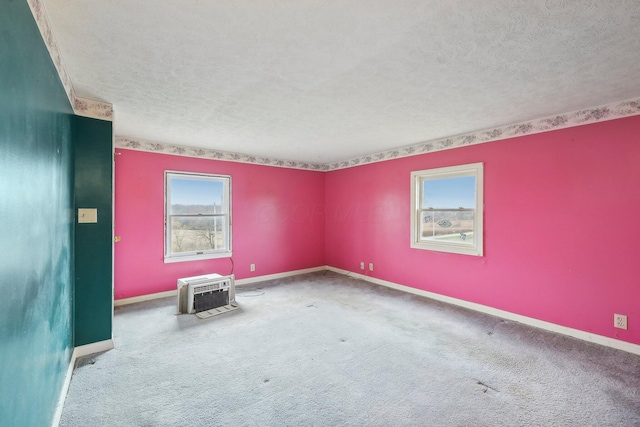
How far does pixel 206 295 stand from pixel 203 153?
2237 mm

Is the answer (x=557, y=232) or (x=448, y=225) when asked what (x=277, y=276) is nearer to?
(x=448, y=225)

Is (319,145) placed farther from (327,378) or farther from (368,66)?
(327,378)

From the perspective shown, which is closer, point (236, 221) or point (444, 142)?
point (444, 142)

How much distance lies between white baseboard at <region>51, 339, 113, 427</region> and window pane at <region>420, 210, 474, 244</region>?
4.10 m

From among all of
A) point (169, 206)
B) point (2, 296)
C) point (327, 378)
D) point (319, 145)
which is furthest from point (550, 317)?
point (169, 206)

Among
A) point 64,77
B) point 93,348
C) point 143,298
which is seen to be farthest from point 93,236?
point 143,298

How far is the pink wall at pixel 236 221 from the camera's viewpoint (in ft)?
12.7

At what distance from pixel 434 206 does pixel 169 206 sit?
4.00 m

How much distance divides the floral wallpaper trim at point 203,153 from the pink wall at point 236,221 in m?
0.08

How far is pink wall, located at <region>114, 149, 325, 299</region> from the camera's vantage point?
12.7ft

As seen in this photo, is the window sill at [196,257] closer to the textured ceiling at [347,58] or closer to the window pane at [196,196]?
the window pane at [196,196]

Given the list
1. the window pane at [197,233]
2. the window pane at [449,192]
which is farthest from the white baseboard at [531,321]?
the window pane at [197,233]

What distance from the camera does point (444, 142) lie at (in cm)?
393

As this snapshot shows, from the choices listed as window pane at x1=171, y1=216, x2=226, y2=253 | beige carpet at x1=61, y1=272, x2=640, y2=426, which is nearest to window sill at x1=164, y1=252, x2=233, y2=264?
window pane at x1=171, y1=216, x2=226, y2=253
